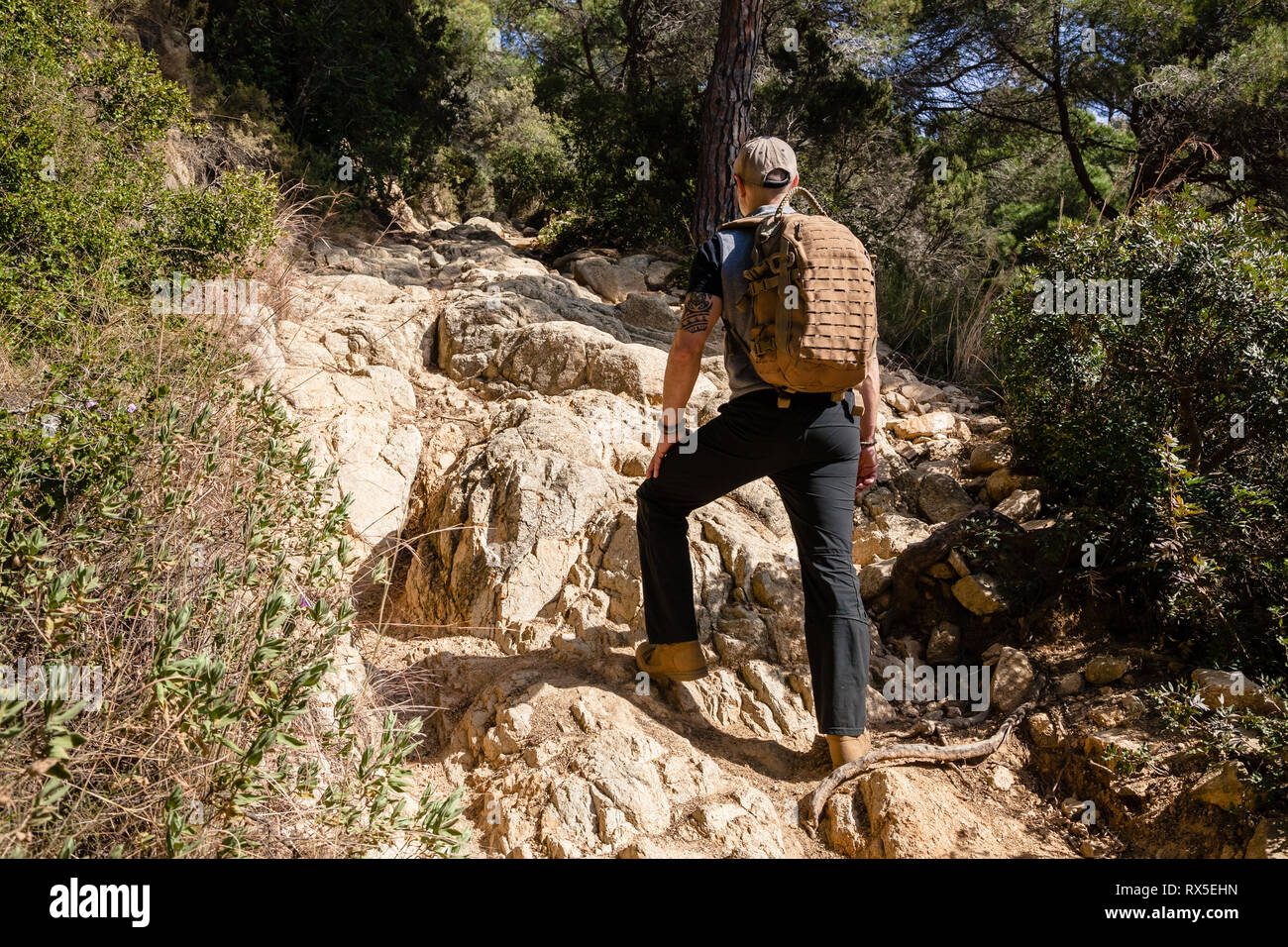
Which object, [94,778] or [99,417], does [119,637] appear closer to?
[94,778]

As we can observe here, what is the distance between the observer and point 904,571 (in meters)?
4.04

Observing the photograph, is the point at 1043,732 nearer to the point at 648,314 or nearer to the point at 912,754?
the point at 912,754

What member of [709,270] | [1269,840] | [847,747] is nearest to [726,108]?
[709,270]

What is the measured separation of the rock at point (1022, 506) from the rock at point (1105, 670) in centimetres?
98

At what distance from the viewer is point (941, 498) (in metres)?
4.63

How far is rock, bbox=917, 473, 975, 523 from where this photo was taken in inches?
180

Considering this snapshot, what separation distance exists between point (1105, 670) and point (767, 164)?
7.90 ft

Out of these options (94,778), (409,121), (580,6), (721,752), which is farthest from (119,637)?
(580,6)

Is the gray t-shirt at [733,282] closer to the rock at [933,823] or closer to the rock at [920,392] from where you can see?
the rock at [933,823]

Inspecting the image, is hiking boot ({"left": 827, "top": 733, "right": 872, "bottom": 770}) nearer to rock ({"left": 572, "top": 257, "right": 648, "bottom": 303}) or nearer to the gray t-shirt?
the gray t-shirt

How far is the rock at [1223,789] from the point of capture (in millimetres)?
2643

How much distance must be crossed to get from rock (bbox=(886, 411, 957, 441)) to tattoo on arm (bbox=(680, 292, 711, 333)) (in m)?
2.91

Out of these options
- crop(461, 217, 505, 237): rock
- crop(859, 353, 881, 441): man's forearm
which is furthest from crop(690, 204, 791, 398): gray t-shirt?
crop(461, 217, 505, 237): rock
